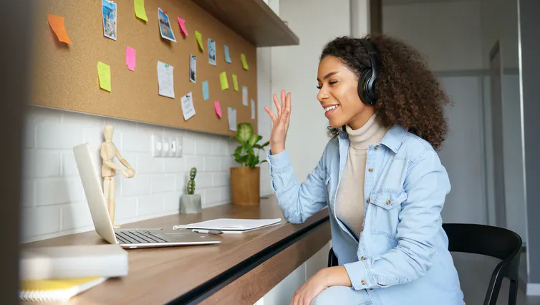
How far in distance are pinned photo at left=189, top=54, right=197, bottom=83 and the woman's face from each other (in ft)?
2.39

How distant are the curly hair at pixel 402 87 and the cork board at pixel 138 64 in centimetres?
62

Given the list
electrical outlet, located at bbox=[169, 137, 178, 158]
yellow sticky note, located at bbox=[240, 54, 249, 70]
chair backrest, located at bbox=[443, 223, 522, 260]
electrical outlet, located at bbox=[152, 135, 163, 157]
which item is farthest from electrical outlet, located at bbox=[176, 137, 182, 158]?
chair backrest, located at bbox=[443, 223, 522, 260]

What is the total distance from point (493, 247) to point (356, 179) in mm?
429

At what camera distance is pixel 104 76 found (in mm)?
1505

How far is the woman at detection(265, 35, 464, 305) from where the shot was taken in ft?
4.15

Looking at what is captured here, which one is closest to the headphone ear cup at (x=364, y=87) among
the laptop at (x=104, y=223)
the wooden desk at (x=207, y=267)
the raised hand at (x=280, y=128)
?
the raised hand at (x=280, y=128)

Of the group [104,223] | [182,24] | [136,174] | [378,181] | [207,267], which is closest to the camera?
[207,267]

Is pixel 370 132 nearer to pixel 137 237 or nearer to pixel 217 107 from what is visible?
pixel 137 237

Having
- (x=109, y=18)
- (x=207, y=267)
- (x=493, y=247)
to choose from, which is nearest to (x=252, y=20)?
(x=109, y=18)

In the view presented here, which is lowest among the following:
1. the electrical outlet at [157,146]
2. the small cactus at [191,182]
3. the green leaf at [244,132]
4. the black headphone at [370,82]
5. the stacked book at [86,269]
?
the stacked book at [86,269]

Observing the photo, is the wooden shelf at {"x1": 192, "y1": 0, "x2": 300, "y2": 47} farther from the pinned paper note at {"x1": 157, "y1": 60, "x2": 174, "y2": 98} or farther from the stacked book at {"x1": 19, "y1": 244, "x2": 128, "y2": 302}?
the stacked book at {"x1": 19, "y1": 244, "x2": 128, "y2": 302}

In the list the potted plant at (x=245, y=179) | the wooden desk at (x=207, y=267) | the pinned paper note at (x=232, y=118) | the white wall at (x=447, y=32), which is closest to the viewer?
the wooden desk at (x=207, y=267)

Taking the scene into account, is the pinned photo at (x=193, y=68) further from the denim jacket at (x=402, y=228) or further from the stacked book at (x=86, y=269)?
the stacked book at (x=86, y=269)

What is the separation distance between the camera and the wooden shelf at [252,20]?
2.18 metres
